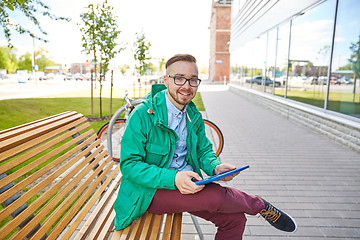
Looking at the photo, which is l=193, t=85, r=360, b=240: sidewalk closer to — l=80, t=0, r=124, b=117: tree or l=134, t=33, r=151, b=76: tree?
l=80, t=0, r=124, b=117: tree

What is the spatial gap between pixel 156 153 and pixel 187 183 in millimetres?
341

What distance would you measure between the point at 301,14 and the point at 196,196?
949 cm

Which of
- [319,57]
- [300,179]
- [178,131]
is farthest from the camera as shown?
[319,57]

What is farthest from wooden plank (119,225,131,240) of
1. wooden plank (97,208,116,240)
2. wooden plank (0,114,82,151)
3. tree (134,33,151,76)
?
tree (134,33,151,76)

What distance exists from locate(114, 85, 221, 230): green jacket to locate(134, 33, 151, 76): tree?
13145 mm

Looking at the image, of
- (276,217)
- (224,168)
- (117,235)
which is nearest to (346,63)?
(276,217)

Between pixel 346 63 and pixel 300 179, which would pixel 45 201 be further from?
pixel 346 63

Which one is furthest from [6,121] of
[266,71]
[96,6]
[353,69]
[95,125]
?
[266,71]

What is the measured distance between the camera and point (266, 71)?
554 inches

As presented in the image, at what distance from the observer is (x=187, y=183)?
5.83 feet

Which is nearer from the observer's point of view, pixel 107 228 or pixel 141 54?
pixel 107 228

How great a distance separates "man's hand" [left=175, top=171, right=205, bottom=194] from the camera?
1.77 m

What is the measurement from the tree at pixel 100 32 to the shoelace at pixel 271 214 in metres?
8.07

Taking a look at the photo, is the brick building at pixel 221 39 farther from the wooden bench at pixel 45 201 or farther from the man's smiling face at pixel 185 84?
the wooden bench at pixel 45 201
